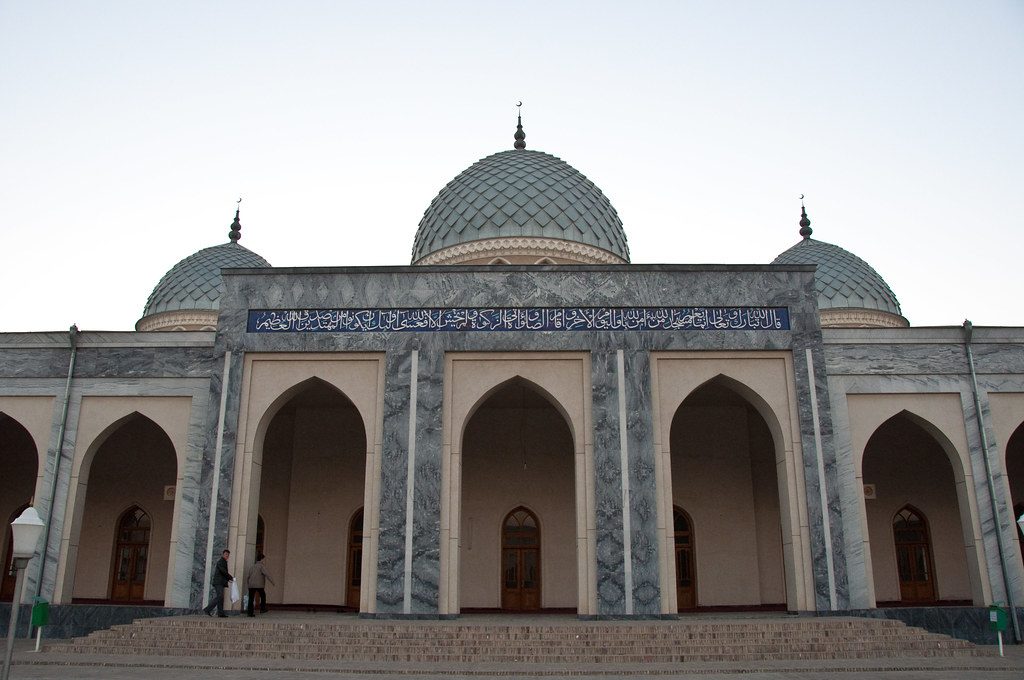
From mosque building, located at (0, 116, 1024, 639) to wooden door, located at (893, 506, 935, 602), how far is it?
0.11 ft

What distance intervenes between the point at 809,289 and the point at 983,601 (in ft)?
15.4

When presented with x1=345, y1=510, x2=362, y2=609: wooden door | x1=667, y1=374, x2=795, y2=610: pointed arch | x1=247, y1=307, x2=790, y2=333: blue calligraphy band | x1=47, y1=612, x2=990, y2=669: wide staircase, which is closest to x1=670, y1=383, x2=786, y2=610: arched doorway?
x1=667, y1=374, x2=795, y2=610: pointed arch

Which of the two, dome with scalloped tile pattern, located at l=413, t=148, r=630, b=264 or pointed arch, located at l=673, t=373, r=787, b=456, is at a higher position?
dome with scalloped tile pattern, located at l=413, t=148, r=630, b=264

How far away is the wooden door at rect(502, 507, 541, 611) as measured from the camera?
13.5 meters

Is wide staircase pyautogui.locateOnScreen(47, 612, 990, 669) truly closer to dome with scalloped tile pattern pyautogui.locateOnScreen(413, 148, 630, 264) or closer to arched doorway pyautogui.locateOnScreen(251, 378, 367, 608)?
arched doorway pyautogui.locateOnScreen(251, 378, 367, 608)

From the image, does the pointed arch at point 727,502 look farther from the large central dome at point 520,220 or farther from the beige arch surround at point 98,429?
the beige arch surround at point 98,429

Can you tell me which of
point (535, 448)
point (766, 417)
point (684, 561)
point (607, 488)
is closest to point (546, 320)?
point (607, 488)

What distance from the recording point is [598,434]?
37.4 feet

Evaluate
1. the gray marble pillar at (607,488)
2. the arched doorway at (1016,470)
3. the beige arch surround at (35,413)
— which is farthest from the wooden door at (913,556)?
the beige arch surround at (35,413)

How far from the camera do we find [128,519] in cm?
1452

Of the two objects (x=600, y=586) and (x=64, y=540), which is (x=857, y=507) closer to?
(x=600, y=586)

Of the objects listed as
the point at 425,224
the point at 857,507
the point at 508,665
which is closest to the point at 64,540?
the point at 508,665

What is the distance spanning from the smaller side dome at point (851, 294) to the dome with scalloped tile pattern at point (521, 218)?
4286 mm

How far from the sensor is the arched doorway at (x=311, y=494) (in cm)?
1373
